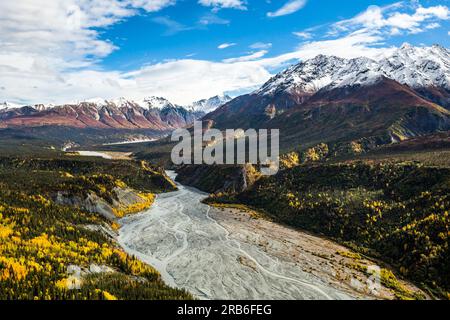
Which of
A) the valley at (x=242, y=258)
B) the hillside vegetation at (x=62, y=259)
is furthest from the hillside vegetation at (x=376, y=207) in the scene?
the hillside vegetation at (x=62, y=259)

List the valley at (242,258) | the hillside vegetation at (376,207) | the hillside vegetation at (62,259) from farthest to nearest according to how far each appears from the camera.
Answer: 1. the hillside vegetation at (376,207)
2. the valley at (242,258)
3. the hillside vegetation at (62,259)

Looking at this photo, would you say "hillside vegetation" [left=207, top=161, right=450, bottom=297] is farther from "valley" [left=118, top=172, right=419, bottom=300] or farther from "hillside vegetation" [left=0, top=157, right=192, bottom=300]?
"hillside vegetation" [left=0, top=157, right=192, bottom=300]

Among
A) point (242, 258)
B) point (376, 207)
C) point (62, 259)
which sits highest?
point (376, 207)

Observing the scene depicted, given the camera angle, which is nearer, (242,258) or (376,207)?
(242,258)

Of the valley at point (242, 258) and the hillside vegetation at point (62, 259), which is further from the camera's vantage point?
the valley at point (242, 258)

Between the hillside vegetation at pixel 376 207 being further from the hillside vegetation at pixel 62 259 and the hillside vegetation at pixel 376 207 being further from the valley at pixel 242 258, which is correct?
the hillside vegetation at pixel 62 259

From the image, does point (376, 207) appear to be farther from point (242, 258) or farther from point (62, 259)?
point (62, 259)

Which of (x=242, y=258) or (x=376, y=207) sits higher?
(x=376, y=207)

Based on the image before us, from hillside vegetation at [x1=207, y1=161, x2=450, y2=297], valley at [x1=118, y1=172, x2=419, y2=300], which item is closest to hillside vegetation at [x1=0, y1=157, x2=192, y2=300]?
valley at [x1=118, y1=172, x2=419, y2=300]

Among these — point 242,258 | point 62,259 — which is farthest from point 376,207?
point 62,259
